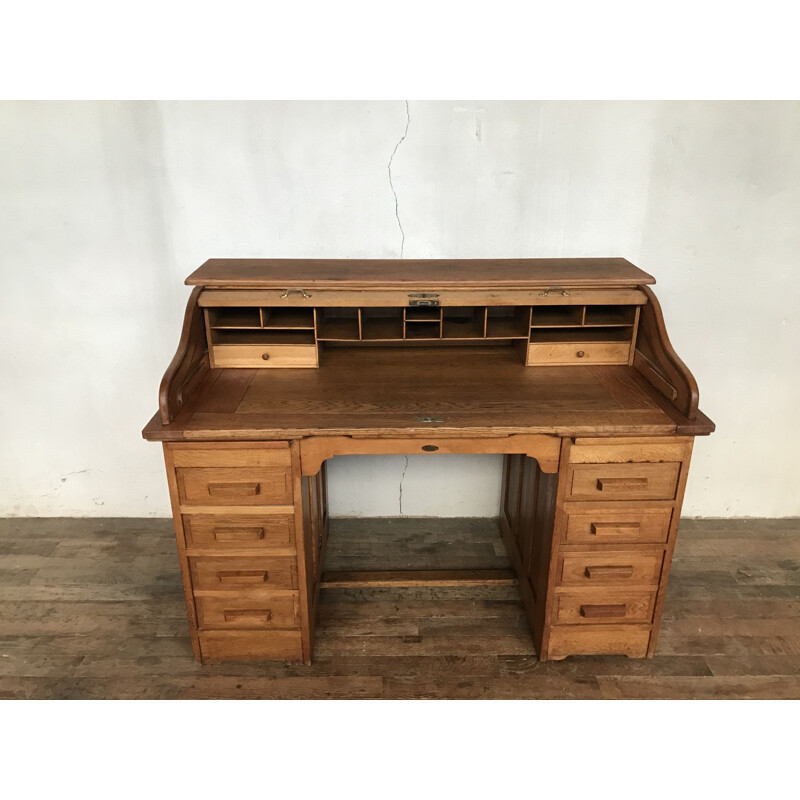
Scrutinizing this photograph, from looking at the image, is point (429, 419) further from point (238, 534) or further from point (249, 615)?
point (249, 615)

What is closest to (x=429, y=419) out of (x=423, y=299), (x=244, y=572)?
(x=423, y=299)

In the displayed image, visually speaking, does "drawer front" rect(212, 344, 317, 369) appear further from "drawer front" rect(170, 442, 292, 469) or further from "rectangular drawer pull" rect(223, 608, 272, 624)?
"rectangular drawer pull" rect(223, 608, 272, 624)

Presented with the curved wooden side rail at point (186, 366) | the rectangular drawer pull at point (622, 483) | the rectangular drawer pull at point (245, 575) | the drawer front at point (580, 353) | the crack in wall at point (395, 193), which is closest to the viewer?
the curved wooden side rail at point (186, 366)

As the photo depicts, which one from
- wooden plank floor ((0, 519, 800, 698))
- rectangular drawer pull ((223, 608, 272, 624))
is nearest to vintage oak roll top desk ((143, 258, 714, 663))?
rectangular drawer pull ((223, 608, 272, 624))

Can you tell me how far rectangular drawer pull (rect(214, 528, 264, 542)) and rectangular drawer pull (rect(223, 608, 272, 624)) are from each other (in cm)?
30

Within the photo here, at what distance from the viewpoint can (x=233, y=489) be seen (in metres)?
2.13

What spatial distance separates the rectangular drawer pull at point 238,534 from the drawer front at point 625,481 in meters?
1.09

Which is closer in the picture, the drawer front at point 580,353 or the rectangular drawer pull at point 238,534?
the rectangular drawer pull at point 238,534

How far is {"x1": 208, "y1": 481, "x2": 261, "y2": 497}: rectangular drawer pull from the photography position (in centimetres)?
213

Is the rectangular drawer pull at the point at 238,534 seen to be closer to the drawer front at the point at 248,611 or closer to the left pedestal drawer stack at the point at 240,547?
the left pedestal drawer stack at the point at 240,547

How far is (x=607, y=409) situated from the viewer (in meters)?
2.16

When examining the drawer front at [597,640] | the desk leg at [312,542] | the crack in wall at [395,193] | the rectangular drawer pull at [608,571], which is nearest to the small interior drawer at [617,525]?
the rectangular drawer pull at [608,571]

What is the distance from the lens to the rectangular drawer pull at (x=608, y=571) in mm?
2273

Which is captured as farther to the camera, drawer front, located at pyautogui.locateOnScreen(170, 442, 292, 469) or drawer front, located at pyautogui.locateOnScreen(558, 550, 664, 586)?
drawer front, located at pyautogui.locateOnScreen(558, 550, 664, 586)
